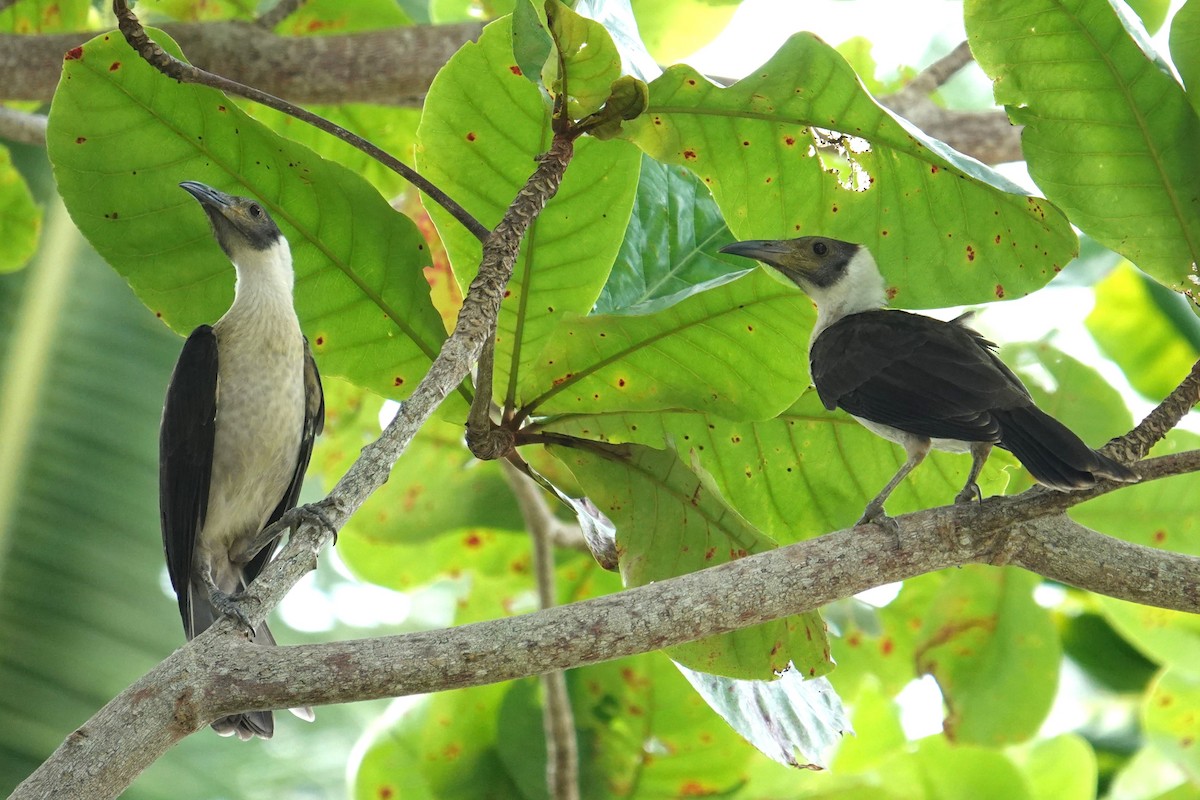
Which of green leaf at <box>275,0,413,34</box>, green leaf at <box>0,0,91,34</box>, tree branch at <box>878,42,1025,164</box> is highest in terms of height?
green leaf at <box>0,0,91,34</box>

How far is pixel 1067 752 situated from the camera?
3463mm

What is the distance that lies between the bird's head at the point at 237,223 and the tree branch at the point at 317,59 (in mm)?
994

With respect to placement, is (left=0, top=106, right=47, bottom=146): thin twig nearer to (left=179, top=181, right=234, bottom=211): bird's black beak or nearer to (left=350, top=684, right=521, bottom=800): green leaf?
(left=179, top=181, right=234, bottom=211): bird's black beak

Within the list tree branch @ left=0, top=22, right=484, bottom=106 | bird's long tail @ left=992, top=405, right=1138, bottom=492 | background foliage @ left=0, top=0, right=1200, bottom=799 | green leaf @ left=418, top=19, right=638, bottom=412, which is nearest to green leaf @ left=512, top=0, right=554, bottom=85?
background foliage @ left=0, top=0, right=1200, bottom=799

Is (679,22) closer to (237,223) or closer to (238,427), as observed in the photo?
(237,223)

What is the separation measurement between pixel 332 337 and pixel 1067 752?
2.45 meters

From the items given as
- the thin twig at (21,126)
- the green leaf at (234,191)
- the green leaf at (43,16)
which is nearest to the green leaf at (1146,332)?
the green leaf at (234,191)

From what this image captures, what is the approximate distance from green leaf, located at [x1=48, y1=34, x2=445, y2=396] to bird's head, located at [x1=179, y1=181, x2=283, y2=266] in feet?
0.11

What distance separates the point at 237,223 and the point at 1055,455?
1701 mm

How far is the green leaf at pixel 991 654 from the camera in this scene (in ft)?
11.2

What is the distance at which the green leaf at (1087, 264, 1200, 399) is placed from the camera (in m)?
4.18

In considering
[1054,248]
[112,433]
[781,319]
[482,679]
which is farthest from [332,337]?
[112,433]

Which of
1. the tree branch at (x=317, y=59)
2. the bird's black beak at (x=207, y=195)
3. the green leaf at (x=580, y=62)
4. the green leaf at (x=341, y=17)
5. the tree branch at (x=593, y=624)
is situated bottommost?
the tree branch at (x=593, y=624)

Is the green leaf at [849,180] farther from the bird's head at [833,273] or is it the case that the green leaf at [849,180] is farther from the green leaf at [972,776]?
the green leaf at [972,776]
